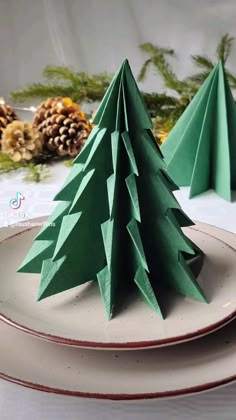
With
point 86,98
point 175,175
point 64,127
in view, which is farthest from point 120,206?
point 86,98

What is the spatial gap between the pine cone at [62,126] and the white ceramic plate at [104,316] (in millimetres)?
445

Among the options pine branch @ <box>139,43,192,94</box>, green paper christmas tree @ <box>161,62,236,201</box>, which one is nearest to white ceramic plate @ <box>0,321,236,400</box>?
green paper christmas tree @ <box>161,62,236,201</box>

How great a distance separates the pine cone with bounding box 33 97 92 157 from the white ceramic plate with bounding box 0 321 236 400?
1.67 ft

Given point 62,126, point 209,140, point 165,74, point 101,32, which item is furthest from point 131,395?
point 101,32

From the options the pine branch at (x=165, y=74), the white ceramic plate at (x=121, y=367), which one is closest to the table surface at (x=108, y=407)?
the white ceramic plate at (x=121, y=367)

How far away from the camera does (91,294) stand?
0.38m

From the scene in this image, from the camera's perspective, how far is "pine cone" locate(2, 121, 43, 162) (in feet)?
2.66

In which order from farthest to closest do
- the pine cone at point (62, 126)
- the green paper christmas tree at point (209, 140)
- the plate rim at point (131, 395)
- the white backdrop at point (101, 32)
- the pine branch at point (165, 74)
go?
the white backdrop at point (101, 32), the pine branch at point (165, 74), the pine cone at point (62, 126), the green paper christmas tree at point (209, 140), the plate rim at point (131, 395)

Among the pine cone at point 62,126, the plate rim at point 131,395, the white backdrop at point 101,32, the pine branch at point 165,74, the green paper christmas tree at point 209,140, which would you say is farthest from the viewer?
the white backdrop at point 101,32

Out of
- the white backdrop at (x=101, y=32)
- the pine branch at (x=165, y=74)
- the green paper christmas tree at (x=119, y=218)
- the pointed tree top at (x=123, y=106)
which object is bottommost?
the green paper christmas tree at (x=119, y=218)

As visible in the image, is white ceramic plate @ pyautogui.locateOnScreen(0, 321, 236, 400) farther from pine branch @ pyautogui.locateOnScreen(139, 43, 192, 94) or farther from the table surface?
pine branch @ pyautogui.locateOnScreen(139, 43, 192, 94)

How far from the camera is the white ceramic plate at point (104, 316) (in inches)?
12.7

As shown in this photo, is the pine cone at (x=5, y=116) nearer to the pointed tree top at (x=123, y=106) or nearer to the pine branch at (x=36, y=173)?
the pine branch at (x=36, y=173)

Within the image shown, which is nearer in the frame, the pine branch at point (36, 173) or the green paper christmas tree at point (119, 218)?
the green paper christmas tree at point (119, 218)
